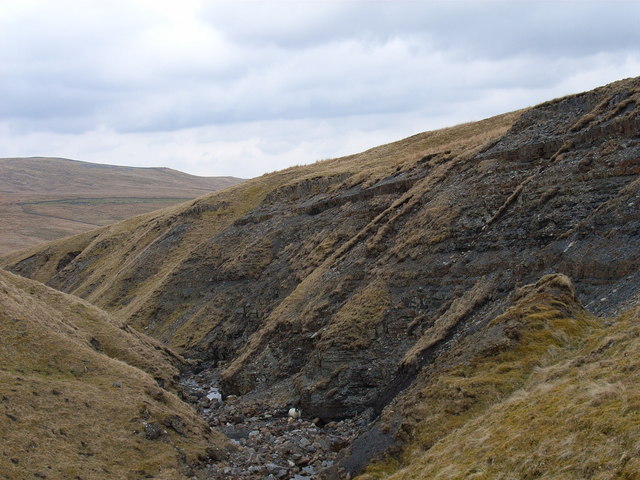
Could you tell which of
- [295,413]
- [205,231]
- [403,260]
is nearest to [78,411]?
[295,413]

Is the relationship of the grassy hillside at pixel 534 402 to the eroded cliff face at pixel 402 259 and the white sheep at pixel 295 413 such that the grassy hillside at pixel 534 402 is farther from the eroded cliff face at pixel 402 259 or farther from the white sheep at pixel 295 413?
the white sheep at pixel 295 413

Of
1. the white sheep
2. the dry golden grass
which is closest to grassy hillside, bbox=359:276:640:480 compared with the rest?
the white sheep

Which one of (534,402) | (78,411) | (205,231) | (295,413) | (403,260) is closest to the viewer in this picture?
(534,402)

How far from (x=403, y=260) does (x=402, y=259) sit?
13 cm

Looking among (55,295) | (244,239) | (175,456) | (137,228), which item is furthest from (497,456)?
(137,228)

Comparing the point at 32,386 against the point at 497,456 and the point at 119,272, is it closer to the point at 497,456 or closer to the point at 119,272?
the point at 497,456

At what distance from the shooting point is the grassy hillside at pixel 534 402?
47.1 ft

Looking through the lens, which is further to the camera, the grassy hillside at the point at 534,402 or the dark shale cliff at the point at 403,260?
the dark shale cliff at the point at 403,260

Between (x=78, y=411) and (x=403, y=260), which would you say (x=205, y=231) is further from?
(x=78, y=411)

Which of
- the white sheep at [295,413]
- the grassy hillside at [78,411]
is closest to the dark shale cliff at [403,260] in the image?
the white sheep at [295,413]

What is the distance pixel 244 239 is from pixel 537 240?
39414 mm

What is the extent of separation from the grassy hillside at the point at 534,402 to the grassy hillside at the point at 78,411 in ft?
36.5

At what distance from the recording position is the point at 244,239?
67.3 meters

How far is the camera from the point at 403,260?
134 feet
